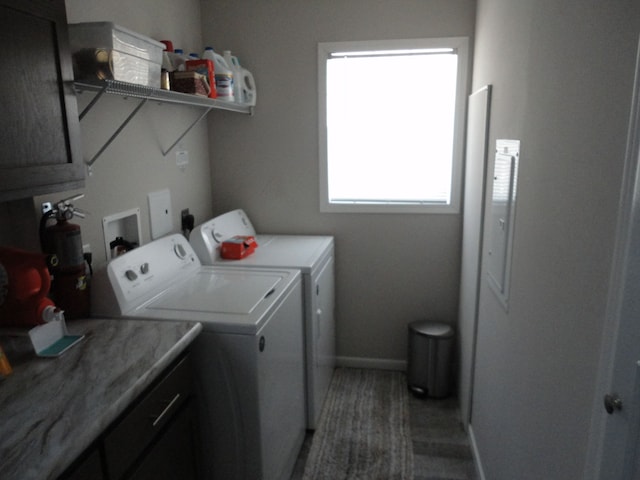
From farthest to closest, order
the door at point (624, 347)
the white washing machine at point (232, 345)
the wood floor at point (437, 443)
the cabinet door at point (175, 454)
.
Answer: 1. the wood floor at point (437, 443)
2. the white washing machine at point (232, 345)
3. the cabinet door at point (175, 454)
4. the door at point (624, 347)

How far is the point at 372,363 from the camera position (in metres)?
3.12

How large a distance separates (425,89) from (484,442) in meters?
1.92

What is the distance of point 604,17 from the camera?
973 mm

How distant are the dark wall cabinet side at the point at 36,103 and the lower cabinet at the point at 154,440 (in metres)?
0.63

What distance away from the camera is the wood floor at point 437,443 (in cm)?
217

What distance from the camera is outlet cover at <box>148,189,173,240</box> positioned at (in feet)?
7.32

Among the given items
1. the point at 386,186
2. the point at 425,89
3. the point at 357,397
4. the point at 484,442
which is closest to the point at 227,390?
the point at 484,442

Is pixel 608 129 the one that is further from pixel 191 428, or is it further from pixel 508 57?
pixel 191 428

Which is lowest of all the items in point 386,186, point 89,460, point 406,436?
point 406,436

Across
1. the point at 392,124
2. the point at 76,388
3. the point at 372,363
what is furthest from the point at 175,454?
the point at 392,124

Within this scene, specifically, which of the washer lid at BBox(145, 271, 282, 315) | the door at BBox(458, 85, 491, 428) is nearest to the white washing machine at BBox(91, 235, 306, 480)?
the washer lid at BBox(145, 271, 282, 315)

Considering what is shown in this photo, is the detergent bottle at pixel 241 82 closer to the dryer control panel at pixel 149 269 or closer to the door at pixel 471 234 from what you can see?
the dryer control panel at pixel 149 269

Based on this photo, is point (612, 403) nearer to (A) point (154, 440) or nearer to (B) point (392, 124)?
(A) point (154, 440)

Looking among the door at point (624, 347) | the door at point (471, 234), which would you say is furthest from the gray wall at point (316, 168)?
the door at point (624, 347)
